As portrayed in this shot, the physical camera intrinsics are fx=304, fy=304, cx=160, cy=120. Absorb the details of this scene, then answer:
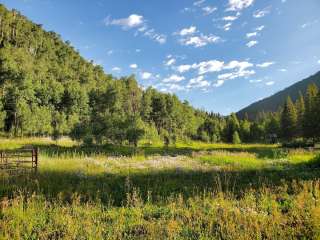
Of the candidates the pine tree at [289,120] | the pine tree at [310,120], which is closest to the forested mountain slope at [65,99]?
the pine tree at [289,120]

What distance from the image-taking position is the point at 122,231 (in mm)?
7078

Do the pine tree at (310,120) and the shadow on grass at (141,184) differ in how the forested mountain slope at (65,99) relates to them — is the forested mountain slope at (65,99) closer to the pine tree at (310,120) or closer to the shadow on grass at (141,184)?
the shadow on grass at (141,184)

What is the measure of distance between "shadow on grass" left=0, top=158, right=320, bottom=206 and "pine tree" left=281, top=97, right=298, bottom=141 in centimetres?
7690

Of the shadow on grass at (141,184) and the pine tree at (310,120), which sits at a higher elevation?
the pine tree at (310,120)

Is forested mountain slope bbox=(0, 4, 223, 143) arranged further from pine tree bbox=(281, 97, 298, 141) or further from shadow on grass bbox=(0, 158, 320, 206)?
pine tree bbox=(281, 97, 298, 141)

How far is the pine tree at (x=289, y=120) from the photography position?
87938mm

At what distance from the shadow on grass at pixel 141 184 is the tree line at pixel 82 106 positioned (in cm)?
2906

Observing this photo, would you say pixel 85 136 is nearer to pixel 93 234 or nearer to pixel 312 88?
pixel 93 234

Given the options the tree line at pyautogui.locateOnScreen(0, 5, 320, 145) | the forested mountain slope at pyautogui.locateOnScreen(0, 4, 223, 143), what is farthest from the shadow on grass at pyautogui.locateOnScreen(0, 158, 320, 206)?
the forested mountain slope at pyautogui.locateOnScreen(0, 4, 223, 143)

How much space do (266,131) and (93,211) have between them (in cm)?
12312

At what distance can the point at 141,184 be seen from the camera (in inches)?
548

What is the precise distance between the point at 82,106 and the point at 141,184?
8043 cm

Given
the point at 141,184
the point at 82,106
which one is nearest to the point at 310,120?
the point at 82,106

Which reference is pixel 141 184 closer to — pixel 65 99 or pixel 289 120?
pixel 65 99
